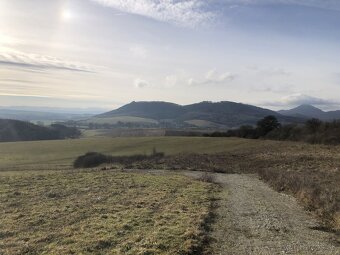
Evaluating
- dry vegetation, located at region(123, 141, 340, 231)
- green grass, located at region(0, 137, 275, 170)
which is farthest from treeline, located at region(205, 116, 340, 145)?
dry vegetation, located at region(123, 141, 340, 231)

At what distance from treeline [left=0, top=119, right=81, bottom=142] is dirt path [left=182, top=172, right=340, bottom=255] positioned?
132 metres

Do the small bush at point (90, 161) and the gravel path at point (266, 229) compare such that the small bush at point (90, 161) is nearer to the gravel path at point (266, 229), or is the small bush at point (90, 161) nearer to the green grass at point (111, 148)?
the green grass at point (111, 148)

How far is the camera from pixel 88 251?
1068cm

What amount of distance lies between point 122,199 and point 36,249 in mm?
10050

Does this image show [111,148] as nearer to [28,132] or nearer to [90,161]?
[90,161]

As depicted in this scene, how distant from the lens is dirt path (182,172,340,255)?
1167cm

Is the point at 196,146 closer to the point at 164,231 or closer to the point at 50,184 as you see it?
the point at 50,184

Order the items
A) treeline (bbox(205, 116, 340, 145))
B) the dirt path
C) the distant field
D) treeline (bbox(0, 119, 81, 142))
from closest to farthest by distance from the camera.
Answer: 1. the distant field
2. the dirt path
3. treeline (bbox(205, 116, 340, 145))
4. treeline (bbox(0, 119, 81, 142))

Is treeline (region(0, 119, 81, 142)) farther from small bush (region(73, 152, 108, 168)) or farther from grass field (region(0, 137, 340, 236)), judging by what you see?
small bush (region(73, 152, 108, 168))

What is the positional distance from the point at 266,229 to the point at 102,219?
6.00 meters

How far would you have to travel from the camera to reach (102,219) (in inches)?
600

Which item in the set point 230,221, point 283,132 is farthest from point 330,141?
point 230,221

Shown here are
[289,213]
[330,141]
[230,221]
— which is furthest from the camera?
[330,141]

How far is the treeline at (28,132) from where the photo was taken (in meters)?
141
